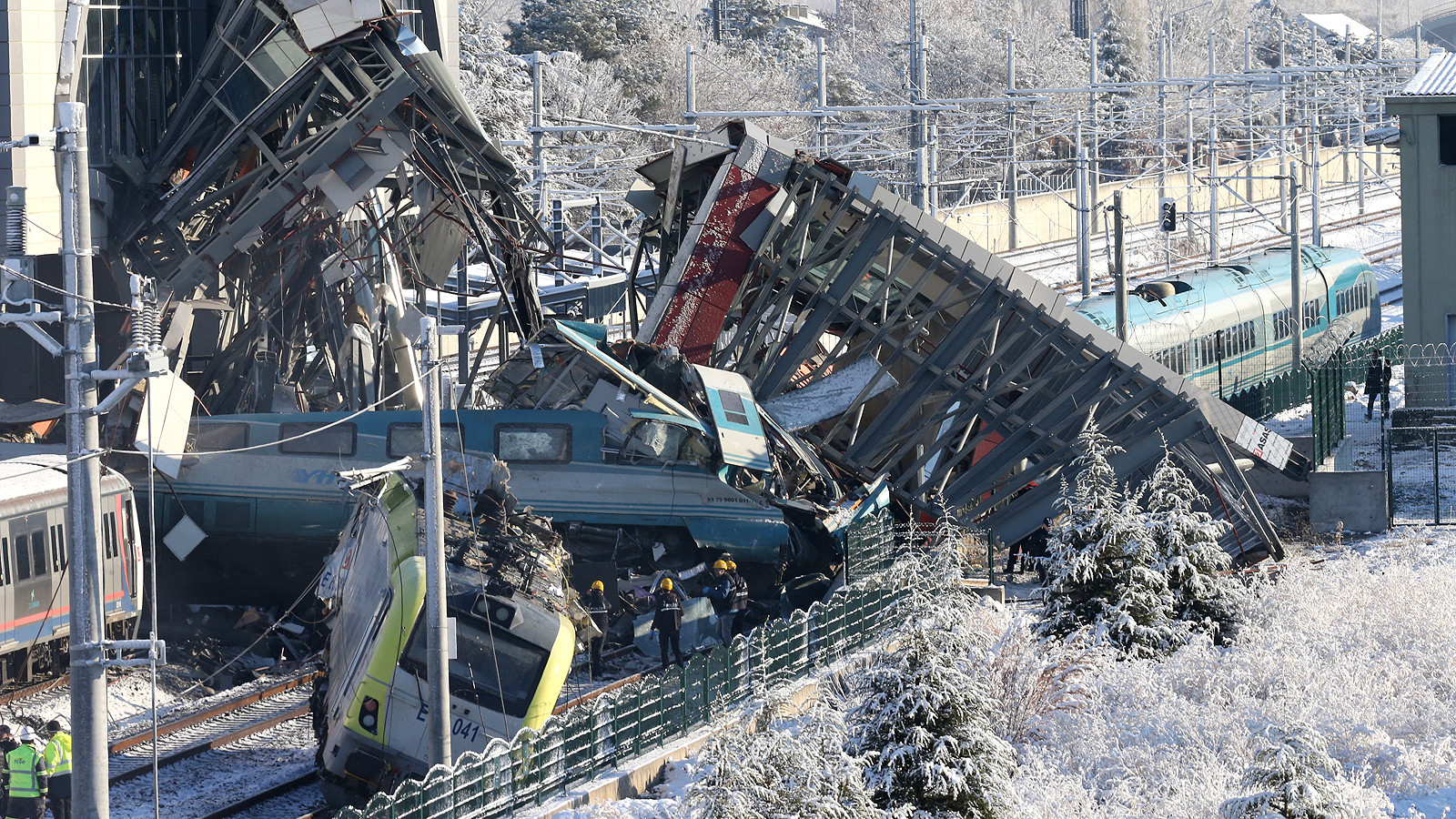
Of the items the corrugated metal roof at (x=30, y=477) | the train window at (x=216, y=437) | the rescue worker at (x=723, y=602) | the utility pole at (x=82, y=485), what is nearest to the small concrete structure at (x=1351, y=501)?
the rescue worker at (x=723, y=602)

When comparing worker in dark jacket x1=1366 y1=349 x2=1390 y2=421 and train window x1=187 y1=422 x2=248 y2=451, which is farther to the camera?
worker in dark jacket x1=1366 y1=349 x2=1390 y2=421

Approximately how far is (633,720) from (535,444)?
26.4 feet

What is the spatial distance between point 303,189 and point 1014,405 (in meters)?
12.8

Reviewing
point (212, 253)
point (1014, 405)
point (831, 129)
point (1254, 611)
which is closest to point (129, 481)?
point (212, 253)

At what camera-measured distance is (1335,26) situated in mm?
142250

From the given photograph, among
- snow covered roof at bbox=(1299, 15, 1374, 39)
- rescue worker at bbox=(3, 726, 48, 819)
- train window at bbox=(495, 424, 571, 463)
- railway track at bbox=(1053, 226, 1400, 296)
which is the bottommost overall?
railway track at bbox=(1053, 226, 1400, 296)

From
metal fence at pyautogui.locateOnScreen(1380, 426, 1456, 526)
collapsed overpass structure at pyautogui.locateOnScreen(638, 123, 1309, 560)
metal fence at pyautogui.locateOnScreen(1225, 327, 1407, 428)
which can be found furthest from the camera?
metal fence at pyautogui.locateOnScreen(1225, 327, 1407, 428)

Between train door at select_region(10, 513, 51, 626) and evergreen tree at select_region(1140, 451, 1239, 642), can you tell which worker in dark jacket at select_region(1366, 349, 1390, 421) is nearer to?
evergreen tree at select_region(1140, 451, 1239, 642)

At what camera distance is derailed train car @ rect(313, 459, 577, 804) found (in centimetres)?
1622

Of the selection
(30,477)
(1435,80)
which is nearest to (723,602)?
(30,477)

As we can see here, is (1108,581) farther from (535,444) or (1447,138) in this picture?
(1447,138)

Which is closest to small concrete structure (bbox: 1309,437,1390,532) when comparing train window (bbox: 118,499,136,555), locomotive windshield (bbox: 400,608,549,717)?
locomotive windshield (bbox: 400,608,549,717)

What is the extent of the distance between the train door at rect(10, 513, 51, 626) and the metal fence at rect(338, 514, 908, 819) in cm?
735

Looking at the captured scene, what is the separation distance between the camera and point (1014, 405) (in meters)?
26.5
